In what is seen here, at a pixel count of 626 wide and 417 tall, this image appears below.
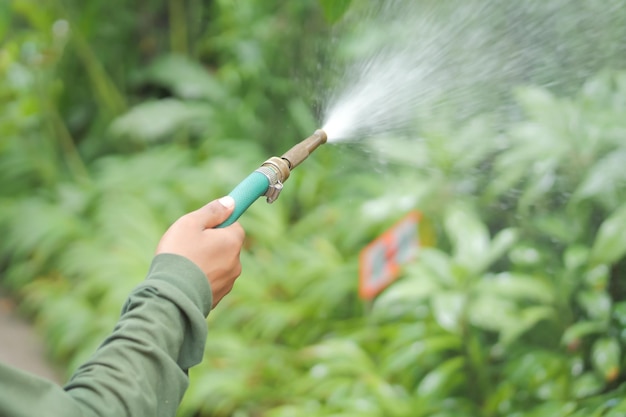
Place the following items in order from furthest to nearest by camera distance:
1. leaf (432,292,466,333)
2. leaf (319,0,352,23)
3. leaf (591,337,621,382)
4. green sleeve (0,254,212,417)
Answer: leaf (432,292,466,333) < leaf (591,337,621,382) < leaf (319,0,352,23) < green sleeve (0,254,212,417)

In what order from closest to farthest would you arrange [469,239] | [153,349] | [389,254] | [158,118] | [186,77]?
[153,349] → [469,239] → [389,254] → [158,118] → [186,77]

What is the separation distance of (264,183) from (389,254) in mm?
1342

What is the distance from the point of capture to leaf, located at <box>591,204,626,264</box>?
181 centimetres

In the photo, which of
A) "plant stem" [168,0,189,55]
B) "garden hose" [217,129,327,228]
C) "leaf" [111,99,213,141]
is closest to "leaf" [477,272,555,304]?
"garden hose" [217,129,327,228]

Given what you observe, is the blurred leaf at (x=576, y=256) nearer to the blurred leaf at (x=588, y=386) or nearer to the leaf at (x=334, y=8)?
the blurred leaf at (x=588, y=386)

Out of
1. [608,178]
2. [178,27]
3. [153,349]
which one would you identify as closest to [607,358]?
[608,178]

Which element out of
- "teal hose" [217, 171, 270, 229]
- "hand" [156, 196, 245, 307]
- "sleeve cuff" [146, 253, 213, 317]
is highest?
"teal hose" [217, 171, 270, 229]

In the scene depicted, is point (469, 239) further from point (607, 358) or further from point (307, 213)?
point (307, 213)

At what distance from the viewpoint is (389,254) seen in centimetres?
245

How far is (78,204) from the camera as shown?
4.15m

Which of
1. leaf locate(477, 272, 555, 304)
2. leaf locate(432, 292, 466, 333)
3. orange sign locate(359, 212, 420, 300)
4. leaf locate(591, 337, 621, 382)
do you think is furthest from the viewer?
orange sign locate(359, 212, 420, 300)

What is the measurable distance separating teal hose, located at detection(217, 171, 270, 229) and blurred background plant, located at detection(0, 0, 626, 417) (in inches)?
Answer: 11.2

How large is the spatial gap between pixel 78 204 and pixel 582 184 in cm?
295

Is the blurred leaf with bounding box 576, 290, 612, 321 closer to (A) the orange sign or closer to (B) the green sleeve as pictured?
(A) the orange sign
